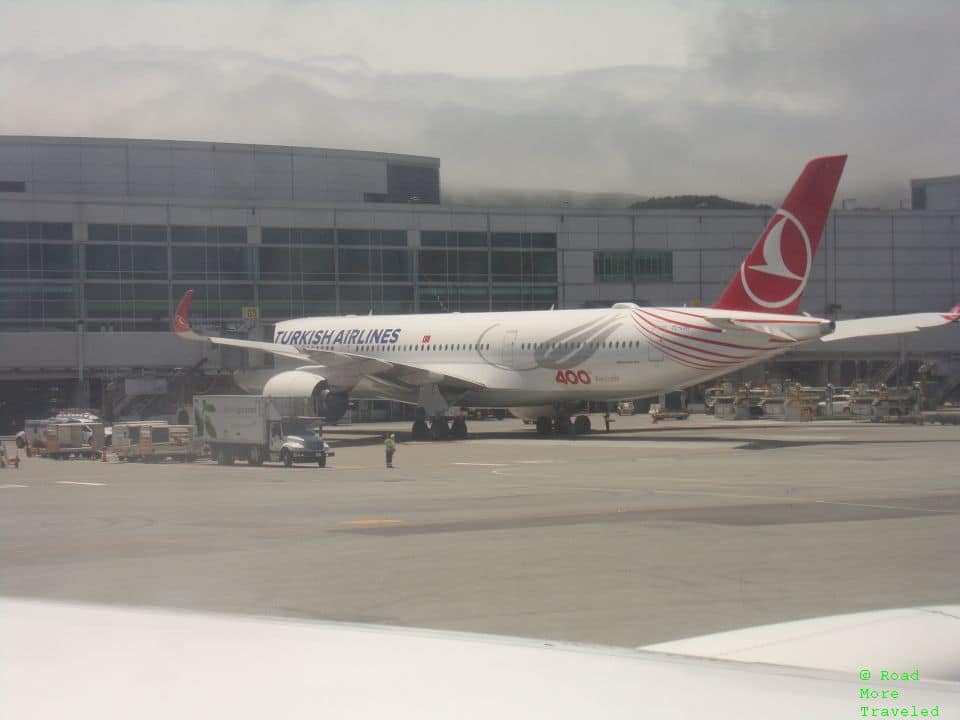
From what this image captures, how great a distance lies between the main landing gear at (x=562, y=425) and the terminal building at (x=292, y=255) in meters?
13.8

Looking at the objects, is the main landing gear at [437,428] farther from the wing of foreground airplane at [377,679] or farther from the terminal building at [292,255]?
the wing of foreground airplane at [377,679]

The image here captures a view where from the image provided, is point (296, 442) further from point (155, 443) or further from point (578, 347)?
point (578, 347)

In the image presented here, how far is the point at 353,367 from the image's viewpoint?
46.4m

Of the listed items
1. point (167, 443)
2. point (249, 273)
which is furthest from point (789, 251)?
point (249, 273)

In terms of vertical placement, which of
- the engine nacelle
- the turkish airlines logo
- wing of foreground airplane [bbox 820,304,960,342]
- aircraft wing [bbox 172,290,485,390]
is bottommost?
the engine nacelle

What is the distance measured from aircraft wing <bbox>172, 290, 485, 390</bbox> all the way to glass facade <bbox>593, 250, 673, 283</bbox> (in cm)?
2243

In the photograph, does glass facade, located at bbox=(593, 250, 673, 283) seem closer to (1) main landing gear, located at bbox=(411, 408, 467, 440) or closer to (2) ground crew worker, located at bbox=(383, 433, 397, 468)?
(1) main landing gear, located at bbox=(411, 408, 467, 440)

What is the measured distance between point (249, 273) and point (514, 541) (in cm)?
4584

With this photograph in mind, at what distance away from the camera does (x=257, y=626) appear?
4.32 meters

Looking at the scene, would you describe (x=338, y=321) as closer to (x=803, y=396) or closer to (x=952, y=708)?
(x=803, y=396)

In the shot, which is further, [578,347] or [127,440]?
[578,347]

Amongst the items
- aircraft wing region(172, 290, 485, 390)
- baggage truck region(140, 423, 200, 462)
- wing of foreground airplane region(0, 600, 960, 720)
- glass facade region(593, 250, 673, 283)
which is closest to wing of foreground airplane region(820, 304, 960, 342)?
aircraft wing region(172, 290, 485, 390)

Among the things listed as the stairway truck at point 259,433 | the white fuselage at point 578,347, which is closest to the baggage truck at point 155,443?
the stairway truck at point 259,433

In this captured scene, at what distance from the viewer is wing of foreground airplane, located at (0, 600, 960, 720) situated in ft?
9.81
